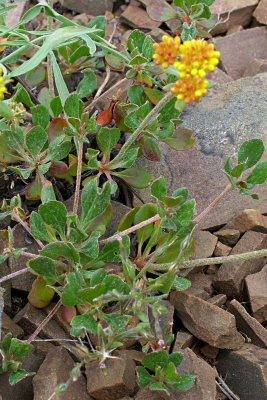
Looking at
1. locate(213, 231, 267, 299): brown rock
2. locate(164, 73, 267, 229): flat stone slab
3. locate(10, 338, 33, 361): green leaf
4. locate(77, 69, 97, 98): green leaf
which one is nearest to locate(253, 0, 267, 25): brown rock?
locate(164, 73, 267, 229): flat stone slab

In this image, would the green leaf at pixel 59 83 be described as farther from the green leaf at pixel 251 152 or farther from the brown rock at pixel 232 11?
the brown rock at pixel 232 11

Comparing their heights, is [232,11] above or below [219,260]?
above

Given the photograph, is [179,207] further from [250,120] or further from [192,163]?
[250,120]

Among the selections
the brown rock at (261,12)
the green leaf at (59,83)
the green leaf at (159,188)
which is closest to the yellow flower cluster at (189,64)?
→ the green leaf at (159,188)

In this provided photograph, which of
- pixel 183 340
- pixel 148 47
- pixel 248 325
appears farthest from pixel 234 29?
pixel 183 340

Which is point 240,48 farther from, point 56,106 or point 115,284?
point 115,284
